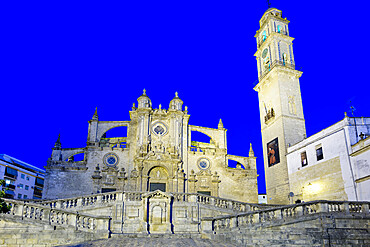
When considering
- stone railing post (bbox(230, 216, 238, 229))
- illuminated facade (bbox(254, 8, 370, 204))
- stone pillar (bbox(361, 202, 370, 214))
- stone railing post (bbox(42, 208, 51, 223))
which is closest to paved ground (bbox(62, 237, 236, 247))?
stone railing post (bbox(230, 216, 238, 229))

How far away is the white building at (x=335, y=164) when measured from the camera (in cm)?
2120

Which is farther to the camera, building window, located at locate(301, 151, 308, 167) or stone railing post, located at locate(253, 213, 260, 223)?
building window, located at locate(301, 151, 308, 167)

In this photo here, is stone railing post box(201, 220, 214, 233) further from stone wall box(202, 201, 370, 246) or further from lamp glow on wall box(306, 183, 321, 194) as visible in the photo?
lamp glow on wall box(306, 183, 321, 194)

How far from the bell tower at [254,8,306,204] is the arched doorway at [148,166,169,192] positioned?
35.2 ft

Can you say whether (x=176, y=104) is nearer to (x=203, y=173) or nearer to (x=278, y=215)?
(x=203, y=173)

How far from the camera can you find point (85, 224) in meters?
15.3

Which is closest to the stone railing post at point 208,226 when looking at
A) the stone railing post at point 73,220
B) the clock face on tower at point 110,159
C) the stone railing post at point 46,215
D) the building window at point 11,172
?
the stone railing post at point 73,220

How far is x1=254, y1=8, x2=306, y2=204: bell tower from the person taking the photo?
3019 centimetres

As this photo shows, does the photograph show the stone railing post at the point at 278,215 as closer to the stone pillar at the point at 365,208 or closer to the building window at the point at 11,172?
the stone pillar at the point at 365,208

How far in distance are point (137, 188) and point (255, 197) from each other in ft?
44.3

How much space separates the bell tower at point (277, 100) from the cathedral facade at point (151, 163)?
4.69 m

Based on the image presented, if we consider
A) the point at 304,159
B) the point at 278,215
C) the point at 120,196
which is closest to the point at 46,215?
the point at 120,196

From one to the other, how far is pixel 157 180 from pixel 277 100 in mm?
15073

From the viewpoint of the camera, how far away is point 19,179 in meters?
52.6
